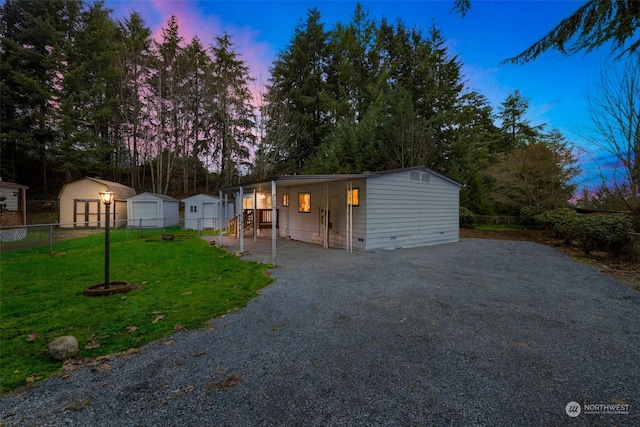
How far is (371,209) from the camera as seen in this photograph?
9383 mm

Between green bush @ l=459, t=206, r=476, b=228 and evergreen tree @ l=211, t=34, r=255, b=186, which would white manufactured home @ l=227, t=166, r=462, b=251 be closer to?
green bush @ l=459, t=206, r=476, b=228

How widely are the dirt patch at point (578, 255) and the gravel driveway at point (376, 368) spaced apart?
2.20 meters

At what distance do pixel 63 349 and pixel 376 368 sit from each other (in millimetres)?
2991

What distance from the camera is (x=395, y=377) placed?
2.34 metres

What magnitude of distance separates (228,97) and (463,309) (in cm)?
2260

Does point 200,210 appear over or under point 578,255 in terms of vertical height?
over

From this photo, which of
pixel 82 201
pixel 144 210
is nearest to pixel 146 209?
pixel 144 210

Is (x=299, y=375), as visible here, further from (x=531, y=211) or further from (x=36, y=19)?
(x=36, y=19)

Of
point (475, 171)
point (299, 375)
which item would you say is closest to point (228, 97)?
point (475, 171)

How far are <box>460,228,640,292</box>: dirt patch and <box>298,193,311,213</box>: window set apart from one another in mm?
8789

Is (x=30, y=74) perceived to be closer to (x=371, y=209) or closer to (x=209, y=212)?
(x=209, y=212)

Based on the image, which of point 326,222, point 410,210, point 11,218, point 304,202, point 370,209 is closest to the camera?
point 370,209

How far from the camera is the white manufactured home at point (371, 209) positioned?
943cm

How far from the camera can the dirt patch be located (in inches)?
242
